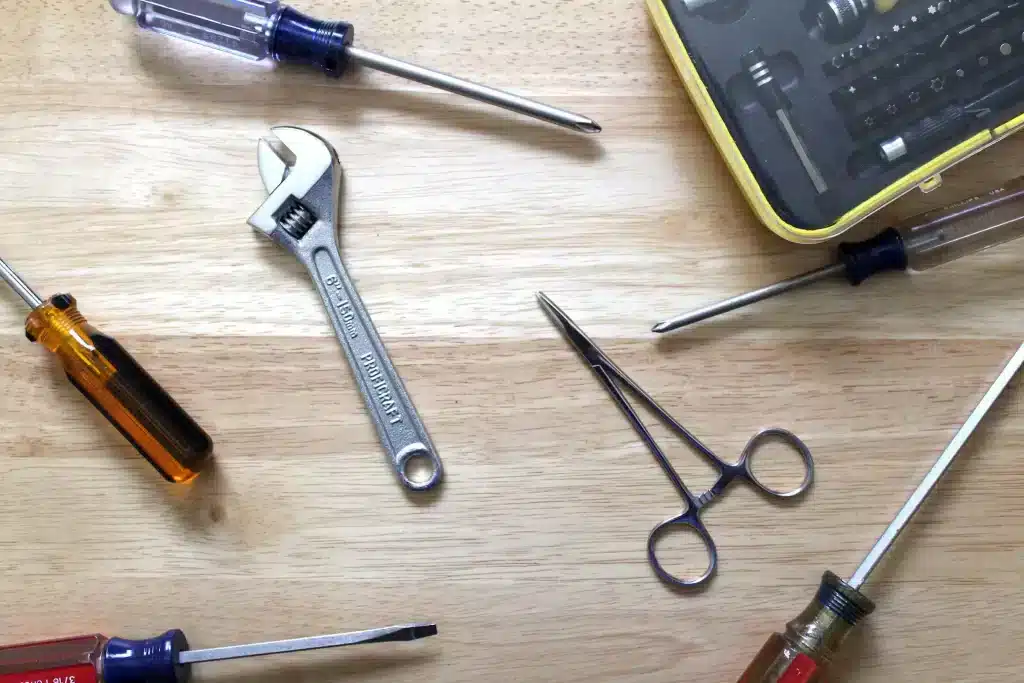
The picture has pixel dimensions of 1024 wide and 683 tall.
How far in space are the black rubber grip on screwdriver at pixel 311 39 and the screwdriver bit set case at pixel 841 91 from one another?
23cm

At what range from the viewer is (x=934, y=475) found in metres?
0.63

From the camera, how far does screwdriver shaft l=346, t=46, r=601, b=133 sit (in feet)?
2.11

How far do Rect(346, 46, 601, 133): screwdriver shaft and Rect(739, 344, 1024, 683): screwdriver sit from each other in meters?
0.35

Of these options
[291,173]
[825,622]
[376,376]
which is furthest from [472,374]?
[825,622]

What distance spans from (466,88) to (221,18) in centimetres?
19

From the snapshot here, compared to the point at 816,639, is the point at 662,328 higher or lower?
higher

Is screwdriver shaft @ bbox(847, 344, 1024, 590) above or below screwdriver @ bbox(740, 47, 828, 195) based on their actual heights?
below

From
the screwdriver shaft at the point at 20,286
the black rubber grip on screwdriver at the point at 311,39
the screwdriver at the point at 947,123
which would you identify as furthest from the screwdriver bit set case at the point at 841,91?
the screwdriver shaft at the point at 20,286

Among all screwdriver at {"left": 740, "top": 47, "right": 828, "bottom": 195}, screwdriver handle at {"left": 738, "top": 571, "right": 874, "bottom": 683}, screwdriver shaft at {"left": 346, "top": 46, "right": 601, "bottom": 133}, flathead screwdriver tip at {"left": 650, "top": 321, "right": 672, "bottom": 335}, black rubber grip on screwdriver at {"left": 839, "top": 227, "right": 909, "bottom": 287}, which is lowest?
screwdriver handle at {"left": 738, "top": 571, "right": 874, "bottom": 683}

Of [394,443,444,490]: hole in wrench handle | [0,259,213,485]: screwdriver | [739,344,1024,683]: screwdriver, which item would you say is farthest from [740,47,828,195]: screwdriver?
[0,259,213,485]: screwdriver

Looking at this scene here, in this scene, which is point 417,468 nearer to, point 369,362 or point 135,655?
point 369,362

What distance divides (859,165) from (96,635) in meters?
0.63

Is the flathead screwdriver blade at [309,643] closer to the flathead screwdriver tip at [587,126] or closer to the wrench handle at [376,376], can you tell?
the wrench handle at [376,376]

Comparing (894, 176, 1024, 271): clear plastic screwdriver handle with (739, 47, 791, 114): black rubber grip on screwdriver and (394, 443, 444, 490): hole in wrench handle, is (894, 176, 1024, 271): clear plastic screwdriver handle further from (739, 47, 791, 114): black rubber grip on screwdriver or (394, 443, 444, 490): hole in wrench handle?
(394, 443, 444, 490): hole in wrench handle
